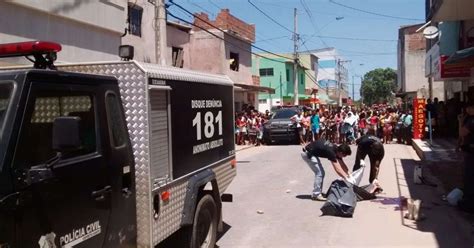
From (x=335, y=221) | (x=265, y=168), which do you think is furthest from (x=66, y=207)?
(x=265, y=168)

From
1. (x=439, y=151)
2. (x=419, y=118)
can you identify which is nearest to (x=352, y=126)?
(x=419, y=118)

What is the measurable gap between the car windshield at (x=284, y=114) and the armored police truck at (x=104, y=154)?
1912 centimetres

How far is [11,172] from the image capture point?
292 centimetres

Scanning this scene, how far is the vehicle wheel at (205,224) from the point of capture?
18.1 ft

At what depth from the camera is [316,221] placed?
319 inches

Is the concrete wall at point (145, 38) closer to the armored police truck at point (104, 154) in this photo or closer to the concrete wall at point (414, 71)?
the armored police truck at point (104, 154)

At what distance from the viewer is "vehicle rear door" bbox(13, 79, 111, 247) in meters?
3.06

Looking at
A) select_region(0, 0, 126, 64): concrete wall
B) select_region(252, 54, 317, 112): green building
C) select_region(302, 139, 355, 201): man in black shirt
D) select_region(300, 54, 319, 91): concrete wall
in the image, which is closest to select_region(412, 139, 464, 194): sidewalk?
select_region(302, 139, 355, 201): man in black shirt

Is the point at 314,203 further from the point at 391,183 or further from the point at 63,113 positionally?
the point at 63,113

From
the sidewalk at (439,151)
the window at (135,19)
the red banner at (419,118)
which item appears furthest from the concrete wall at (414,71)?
the window at (135,19)

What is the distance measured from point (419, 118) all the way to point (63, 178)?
797 inches

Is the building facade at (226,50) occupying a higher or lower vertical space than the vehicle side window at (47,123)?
higher

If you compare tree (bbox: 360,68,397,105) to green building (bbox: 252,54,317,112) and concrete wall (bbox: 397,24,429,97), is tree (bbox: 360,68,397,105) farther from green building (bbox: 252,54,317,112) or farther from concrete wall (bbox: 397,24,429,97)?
concrete wall (bbox: 397,24,429,97)

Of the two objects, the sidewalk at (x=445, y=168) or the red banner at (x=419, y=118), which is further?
the red banner at (x=419, y=118)
